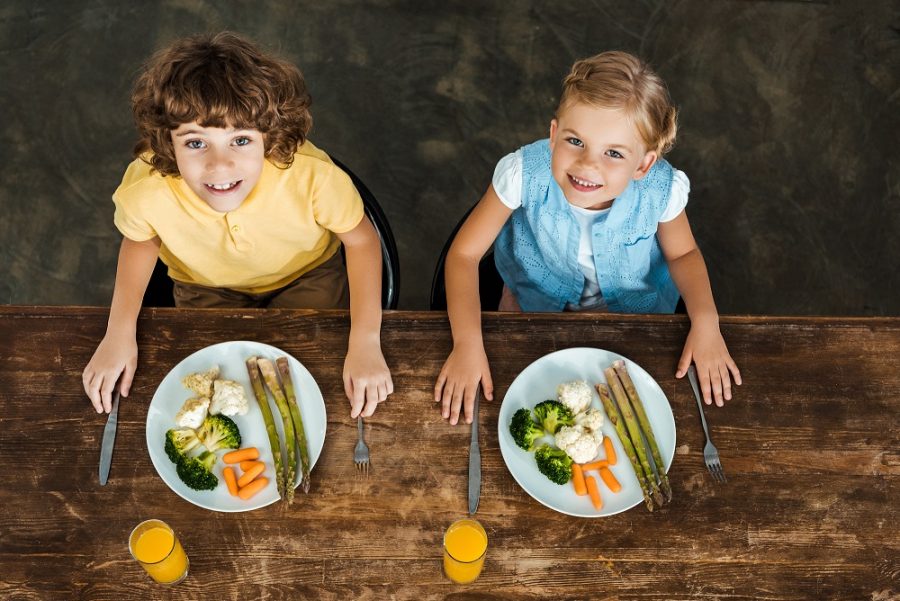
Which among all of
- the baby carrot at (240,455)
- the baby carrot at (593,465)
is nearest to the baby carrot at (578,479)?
the baby carrot at (593,465)

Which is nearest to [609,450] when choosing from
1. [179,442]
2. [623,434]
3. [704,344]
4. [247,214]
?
[623,434]

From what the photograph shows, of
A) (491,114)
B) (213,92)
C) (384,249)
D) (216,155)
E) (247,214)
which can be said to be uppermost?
(213,92)

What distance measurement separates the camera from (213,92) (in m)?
1.29

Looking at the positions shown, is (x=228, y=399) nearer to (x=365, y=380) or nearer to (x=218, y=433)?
(x=218, y=433)

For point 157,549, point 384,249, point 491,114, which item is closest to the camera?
point 157,549

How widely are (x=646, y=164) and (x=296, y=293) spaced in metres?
0.91

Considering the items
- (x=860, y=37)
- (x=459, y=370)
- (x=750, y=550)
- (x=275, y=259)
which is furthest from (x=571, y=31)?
(x=750, y=550)

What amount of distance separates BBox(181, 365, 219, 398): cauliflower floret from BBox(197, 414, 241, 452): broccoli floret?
46mm

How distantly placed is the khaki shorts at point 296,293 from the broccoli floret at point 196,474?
1.97 ft

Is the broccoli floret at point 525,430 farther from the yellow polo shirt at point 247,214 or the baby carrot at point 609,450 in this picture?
the yellow polo shirt at point 247,214

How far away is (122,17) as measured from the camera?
113 inches

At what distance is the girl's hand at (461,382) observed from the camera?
52.9 inches

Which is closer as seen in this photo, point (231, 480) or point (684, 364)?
point (231, 480)

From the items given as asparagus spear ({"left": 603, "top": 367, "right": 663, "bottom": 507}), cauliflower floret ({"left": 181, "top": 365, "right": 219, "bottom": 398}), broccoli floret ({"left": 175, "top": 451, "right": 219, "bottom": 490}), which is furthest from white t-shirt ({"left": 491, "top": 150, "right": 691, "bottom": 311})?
broccoli floret ({"left": 175, "top": 451, "right": 219, "bottom": 490})
